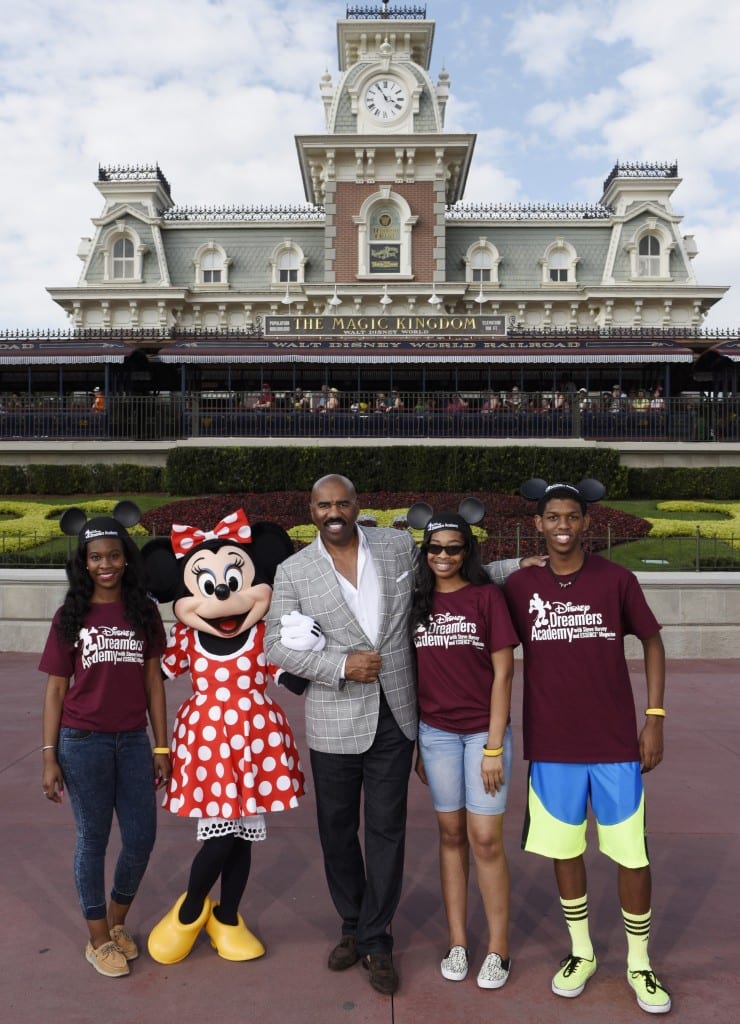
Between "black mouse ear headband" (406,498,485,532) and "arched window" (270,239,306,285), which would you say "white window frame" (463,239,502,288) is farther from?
"black mouse ear headband" (406,498,485,532)

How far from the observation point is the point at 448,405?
67.3ft

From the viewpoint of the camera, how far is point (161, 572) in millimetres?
3797

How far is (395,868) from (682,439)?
61.3ft

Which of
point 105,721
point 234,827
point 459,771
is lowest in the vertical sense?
point 234,827

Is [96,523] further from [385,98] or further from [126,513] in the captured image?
[385,98]

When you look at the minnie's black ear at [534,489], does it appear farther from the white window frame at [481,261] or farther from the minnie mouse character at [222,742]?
the white window frame at [481,261]

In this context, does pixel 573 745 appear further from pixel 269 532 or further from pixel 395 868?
pixel 269 532

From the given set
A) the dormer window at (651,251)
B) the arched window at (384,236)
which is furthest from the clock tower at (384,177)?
the dormer window at (651,251)

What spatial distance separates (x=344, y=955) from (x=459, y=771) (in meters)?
0.92

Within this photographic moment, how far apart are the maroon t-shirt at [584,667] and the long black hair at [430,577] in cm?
27

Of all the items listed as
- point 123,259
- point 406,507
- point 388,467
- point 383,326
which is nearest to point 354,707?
point 406,507

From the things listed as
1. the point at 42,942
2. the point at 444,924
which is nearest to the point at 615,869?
the point at 444,924

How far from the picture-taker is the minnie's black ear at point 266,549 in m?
3.85

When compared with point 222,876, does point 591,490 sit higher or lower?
higher
